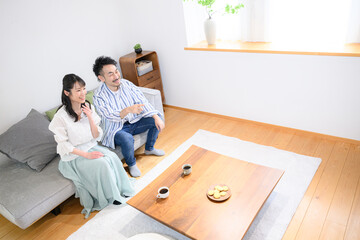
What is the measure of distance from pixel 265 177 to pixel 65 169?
162cm

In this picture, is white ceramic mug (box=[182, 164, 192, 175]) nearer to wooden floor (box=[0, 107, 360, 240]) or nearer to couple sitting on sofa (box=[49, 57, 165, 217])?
couple sitting on sofa (box=[49, 57, 165, 217])

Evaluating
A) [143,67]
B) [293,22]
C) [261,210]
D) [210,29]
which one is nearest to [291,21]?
[293,22]

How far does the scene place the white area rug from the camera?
2.05 m

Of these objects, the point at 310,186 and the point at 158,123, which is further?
the point at 158,123

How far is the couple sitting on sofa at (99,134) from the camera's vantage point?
7.41 feet

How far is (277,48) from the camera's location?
285cm

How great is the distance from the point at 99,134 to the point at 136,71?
4.34 feet

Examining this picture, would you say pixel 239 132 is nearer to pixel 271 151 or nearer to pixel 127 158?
pixel 271 151

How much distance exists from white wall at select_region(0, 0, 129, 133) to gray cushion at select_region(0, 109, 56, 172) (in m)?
0.38

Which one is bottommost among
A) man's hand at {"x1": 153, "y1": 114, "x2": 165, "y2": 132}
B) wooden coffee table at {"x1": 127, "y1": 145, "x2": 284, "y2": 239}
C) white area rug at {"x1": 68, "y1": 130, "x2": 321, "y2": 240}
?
white area rug at {"x1": 68, "y1": 130, "x2": 321, "y2": 240}

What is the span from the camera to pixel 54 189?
228 centimetres

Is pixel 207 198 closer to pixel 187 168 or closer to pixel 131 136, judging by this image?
pixel 187 168

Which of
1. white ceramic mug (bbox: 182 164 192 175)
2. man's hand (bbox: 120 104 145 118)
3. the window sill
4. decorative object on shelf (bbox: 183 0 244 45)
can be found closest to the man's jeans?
man's hand (bbox: 120 104 145 118)

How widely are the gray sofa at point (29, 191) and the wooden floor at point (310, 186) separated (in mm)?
200
